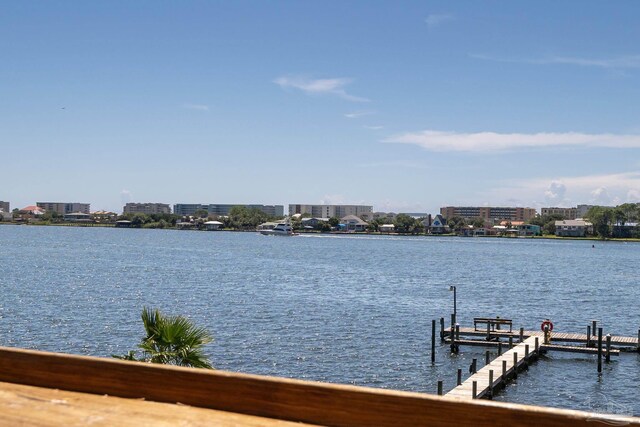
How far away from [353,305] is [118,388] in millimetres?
65211

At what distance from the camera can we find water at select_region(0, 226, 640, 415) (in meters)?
40.9

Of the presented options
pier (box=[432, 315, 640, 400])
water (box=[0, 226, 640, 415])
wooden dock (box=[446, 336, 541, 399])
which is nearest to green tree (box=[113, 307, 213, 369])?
wooden dock (box=[446, 336, 541, 399])

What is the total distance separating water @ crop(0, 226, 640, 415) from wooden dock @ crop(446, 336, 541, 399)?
32.5 inches

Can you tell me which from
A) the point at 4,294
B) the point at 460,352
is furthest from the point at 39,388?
the point at 4,294

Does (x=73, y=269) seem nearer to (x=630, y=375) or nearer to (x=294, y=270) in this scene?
(x=294, y=270)

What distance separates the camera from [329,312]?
64375 millimetres

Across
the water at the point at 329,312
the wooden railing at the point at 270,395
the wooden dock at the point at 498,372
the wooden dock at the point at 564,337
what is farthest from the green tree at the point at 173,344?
the wooden dock at the point at 564,337

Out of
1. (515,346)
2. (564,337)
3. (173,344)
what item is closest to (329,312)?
(515,346)

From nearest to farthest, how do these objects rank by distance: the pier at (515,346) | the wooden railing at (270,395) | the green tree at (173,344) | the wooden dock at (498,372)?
the wooden railing at (270,395), the green tree at (173,344), the wooden dock at (498,372), the pier at (515,346)

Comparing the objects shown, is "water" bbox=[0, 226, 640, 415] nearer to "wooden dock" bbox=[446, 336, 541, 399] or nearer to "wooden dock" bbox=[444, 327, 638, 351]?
"wooden dock" bbox=[446, 336, 541, 399]

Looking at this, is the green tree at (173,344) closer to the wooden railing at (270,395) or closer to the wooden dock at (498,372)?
the wooden dock at (498,372)

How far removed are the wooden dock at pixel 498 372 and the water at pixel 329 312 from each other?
827 mm

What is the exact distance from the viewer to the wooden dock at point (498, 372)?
32.8 meters

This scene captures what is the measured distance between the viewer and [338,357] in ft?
146
